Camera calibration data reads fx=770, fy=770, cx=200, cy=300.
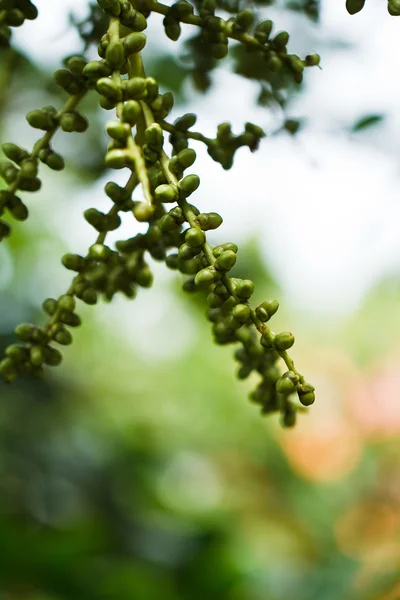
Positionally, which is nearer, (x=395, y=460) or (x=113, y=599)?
(x=113, y=599)

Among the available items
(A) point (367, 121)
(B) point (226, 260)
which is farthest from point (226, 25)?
(A) point (367, 121)

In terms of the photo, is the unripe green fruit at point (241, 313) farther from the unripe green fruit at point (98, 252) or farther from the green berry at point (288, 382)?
the unripe green fruit at point (98, 252)

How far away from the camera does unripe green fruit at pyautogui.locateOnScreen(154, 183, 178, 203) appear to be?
64 centimetres

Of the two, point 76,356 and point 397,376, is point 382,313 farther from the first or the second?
point 76,356

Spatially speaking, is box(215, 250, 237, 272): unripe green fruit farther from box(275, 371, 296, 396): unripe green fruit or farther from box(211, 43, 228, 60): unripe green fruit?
box(211, 43, 228, 60): unripe green fruit

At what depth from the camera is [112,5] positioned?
2.20 ft

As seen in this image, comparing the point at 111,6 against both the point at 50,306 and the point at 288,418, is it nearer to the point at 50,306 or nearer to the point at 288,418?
the point at 50,306

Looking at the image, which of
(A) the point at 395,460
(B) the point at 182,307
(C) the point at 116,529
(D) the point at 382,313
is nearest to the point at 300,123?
(C) the point at 116,529

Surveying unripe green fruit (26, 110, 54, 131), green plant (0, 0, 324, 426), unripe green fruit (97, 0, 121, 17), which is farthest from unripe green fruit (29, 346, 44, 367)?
unripe green fruit (97, 0, 121, 17)

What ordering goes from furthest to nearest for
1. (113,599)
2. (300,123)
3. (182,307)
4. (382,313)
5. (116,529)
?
(382,313) < (182,307) < (116,529) < (113,599) < (300,123)

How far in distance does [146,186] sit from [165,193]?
0.05 metres

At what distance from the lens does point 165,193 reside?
0.64 meters

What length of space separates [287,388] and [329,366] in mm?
3865

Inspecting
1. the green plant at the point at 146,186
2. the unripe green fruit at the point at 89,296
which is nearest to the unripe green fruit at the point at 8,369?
the green plant at the point at 146,186
